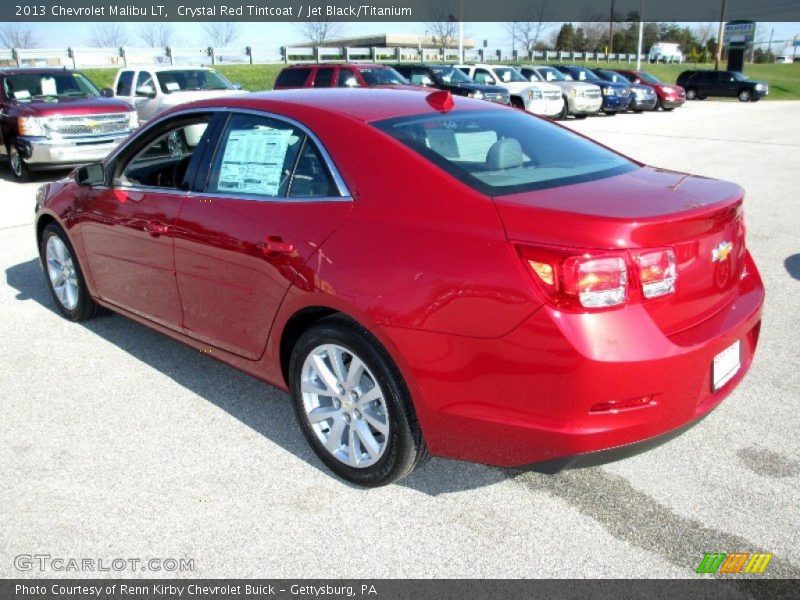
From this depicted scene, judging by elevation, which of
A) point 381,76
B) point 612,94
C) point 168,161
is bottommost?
point 612,94

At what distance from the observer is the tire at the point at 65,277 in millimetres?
5301

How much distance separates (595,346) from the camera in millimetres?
2562

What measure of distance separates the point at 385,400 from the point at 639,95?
29888mm

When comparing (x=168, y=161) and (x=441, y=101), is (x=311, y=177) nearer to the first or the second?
(x=441, y=101)

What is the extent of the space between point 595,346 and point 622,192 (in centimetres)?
77

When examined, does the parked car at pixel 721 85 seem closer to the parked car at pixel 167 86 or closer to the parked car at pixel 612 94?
the parked car at pixel 612 94

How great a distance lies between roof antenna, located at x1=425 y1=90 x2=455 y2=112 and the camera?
3.76m

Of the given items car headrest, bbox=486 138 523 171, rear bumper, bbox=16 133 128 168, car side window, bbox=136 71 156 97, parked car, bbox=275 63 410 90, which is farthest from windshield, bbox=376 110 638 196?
car side window, bbox=136 71 156 97

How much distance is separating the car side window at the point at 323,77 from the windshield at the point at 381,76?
29.5 inches

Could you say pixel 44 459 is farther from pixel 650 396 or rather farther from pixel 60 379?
pixel 650 396

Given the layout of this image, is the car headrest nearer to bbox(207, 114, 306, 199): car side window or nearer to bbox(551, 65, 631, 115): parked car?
bbox(207, 114, 306, 199): car side window

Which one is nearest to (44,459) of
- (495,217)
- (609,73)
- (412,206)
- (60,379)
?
(60,379)

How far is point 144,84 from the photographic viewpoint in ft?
53.9

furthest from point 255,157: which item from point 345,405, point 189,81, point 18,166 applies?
point 189,81
